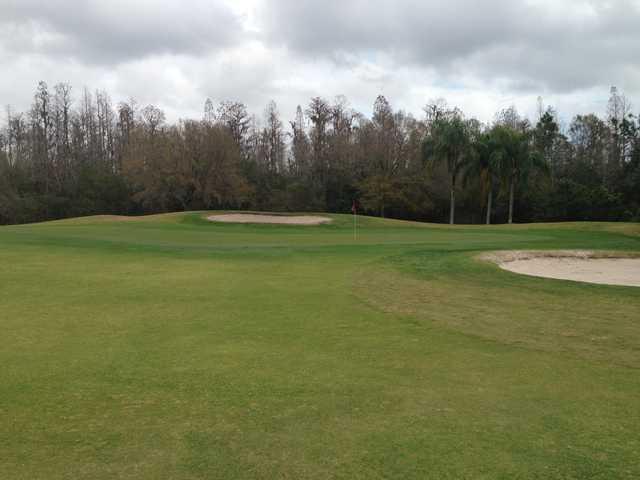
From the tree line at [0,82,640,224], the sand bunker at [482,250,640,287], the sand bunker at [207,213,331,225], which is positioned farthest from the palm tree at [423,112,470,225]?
the sand bunker at [482,250,640,287]

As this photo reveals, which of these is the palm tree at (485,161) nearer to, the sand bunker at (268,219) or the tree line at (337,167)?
the tree line at (337,167)

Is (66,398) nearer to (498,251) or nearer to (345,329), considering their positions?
(345,329)

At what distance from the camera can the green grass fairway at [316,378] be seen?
156 inches

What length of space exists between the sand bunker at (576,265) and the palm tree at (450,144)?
30307 mm

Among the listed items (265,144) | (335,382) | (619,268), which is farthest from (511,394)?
(265,144)

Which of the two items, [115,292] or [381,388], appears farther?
[115,292]

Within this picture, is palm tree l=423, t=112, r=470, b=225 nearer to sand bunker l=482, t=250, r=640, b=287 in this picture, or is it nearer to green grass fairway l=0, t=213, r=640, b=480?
sand bunker l=482, t=250, r=640, b=287

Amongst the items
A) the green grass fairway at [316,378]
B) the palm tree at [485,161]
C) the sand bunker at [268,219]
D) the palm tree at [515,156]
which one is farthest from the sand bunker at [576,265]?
the palm tree at [485,161]

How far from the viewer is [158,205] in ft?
196

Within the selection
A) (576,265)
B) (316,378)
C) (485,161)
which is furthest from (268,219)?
(316,378)

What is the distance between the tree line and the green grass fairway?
1505 inches

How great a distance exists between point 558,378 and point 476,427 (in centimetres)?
196

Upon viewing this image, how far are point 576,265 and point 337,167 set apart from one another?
4668 cm

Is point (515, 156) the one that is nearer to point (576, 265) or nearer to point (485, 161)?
point (485, 161)
